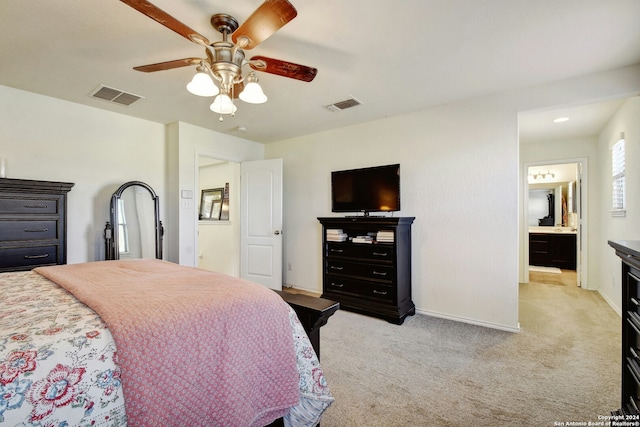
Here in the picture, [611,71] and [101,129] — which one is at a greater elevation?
[611,71]

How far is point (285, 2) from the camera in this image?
134 cm

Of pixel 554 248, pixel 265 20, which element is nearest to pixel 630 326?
pixel 265 20

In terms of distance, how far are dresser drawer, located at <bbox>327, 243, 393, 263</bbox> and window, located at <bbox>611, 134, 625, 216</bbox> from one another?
8.36 ft

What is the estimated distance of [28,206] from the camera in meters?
2.62

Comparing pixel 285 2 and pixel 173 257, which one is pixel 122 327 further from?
pixel 173 257

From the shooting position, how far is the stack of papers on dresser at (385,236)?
10.6ft

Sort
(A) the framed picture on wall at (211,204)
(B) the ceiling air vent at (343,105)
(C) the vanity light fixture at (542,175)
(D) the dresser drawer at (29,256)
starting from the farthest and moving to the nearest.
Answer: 1. (C) the vanity light fixture at (542,175)
2. (A) the framed picture on wall at (211,204)
3. (B) the ceiling air vent at (343,105)
4. (D) the dresser drawer at (29,256)

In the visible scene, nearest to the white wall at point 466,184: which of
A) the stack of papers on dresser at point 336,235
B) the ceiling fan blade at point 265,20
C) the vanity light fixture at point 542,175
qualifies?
the stack of papers on dresser at point 336,235

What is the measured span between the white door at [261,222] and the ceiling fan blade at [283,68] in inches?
94.2

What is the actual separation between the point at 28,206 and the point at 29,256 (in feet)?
1.43

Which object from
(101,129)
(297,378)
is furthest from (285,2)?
(101,129)

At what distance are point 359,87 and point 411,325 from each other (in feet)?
7.99

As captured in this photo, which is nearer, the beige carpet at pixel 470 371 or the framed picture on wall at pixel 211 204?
the beige carpet at pixel 470 371

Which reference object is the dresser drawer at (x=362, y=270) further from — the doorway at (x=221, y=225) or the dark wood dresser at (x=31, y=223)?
the dark wood dresser at (x=31, y=223)
